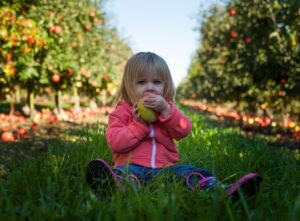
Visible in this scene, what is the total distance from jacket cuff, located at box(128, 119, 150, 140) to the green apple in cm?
6

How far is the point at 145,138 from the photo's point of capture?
220 centimetres

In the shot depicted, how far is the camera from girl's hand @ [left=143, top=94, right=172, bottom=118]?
205 centimetres

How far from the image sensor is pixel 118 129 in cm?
214

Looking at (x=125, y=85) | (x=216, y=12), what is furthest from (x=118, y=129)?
(x=216, y=12)

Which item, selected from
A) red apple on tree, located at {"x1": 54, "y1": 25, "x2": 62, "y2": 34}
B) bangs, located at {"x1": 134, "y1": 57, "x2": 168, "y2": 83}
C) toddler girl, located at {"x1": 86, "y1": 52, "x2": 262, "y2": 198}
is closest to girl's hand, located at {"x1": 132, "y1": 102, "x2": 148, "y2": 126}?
toddler girl, located at {"x1": 86, "y1": 52, "x2": 262, "y2": 198}

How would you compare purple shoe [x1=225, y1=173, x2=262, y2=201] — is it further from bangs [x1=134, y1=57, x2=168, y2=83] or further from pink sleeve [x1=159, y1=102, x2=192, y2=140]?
bangs [x1=134, y1=57, x2=168, y2=83]

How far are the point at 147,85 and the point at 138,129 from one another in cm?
38

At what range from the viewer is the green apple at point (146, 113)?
2062mm

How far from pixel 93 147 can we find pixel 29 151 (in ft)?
5.42

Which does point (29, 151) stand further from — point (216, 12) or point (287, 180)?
point (216, 12)

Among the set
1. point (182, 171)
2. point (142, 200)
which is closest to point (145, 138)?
point (182, 171)

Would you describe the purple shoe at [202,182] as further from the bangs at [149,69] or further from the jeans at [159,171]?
the bangs at [149,69]

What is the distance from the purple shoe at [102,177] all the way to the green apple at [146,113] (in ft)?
1.51

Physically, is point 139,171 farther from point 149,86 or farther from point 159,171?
point 149,86
